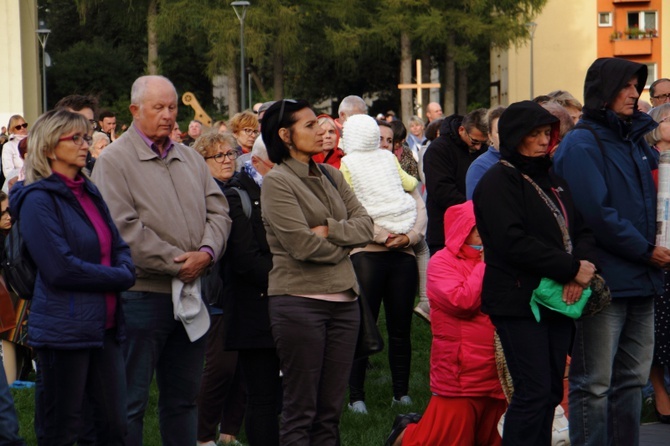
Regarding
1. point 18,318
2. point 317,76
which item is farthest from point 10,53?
point 18,318

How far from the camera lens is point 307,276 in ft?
20.6

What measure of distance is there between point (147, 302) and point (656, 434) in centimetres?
349

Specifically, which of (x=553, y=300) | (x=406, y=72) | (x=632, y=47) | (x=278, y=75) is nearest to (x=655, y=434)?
(x=553, y=300)

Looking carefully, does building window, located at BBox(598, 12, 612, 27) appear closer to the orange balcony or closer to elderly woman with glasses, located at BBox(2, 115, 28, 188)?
the orange balcony

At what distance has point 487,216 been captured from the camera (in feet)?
19.8

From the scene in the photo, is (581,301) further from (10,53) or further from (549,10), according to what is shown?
(549,10)

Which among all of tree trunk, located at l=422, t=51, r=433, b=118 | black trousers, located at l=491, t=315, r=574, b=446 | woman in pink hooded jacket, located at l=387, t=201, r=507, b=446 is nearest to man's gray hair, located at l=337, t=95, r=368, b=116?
woman in pink hooded jacket, located at l=387, t=201, r=507, b=446

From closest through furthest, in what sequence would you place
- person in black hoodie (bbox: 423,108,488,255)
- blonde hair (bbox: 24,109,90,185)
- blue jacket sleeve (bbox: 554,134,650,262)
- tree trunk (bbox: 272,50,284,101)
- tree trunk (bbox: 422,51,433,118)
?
blonde hair (bbox: 24,109,90,185) → blue jacket sleeve (bbox: 554,134,650,262) → person in black hoodie (bbox: 423,108,488,255) → tree trunk (bbox: 272,50,284,101) → tree trunk (bbox: 422,51,433,118)

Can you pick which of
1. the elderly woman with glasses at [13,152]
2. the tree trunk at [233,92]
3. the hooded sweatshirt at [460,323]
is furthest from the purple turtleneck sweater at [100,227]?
the tree trunk at [233,92]

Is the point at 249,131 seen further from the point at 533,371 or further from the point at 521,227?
the point at 533,371

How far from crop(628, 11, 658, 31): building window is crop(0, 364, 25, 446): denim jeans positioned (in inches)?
2486

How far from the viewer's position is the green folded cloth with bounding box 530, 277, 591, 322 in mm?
5871

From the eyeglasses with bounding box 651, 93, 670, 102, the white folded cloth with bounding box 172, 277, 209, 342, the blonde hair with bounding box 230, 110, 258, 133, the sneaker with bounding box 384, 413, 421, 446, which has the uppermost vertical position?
the eyeglasses with bounding box 651, 93, 670, 102

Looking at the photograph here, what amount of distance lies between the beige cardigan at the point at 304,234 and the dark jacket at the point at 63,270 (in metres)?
0.82
